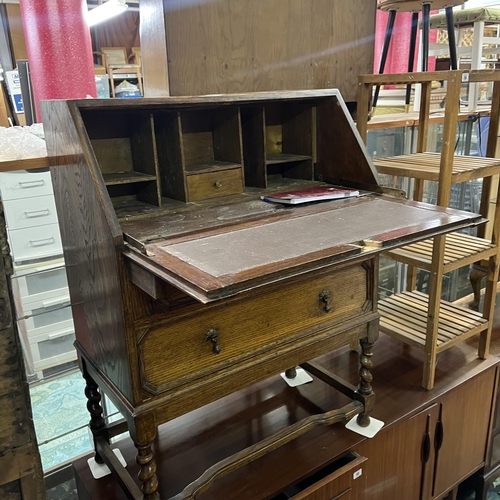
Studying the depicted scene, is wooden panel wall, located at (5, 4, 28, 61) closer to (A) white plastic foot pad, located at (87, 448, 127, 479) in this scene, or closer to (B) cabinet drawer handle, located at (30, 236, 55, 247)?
(B) cabinet drawer handle, located at (30, 236, 55, 247)

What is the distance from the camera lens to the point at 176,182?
158 cm

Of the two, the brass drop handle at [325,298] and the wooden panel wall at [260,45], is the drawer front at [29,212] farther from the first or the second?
the brass drop handle at [325,298]

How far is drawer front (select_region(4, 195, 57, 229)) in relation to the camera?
338 cm

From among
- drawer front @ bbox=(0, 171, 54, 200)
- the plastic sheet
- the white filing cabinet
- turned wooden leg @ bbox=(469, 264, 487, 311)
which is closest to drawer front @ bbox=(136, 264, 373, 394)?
the plastic sheet

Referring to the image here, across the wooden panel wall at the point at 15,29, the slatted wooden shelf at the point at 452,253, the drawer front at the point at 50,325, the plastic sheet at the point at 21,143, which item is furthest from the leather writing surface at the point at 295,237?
the wooden panel wall at the point at 15,29

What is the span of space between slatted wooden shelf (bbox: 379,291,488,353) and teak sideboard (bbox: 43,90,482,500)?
0.38 m

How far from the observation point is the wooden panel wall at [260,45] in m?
1.72

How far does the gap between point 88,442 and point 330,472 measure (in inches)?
56.7

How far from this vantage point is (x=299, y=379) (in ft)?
6.81

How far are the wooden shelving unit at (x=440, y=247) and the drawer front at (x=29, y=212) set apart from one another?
2.30m

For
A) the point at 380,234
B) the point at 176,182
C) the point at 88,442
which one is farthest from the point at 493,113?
the point at 88,442

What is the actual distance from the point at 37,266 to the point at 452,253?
2666 mm

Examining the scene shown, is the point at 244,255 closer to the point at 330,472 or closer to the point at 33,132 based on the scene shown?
the point at 330,472

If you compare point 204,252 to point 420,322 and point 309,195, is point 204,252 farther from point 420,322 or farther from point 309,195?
point 420,322
